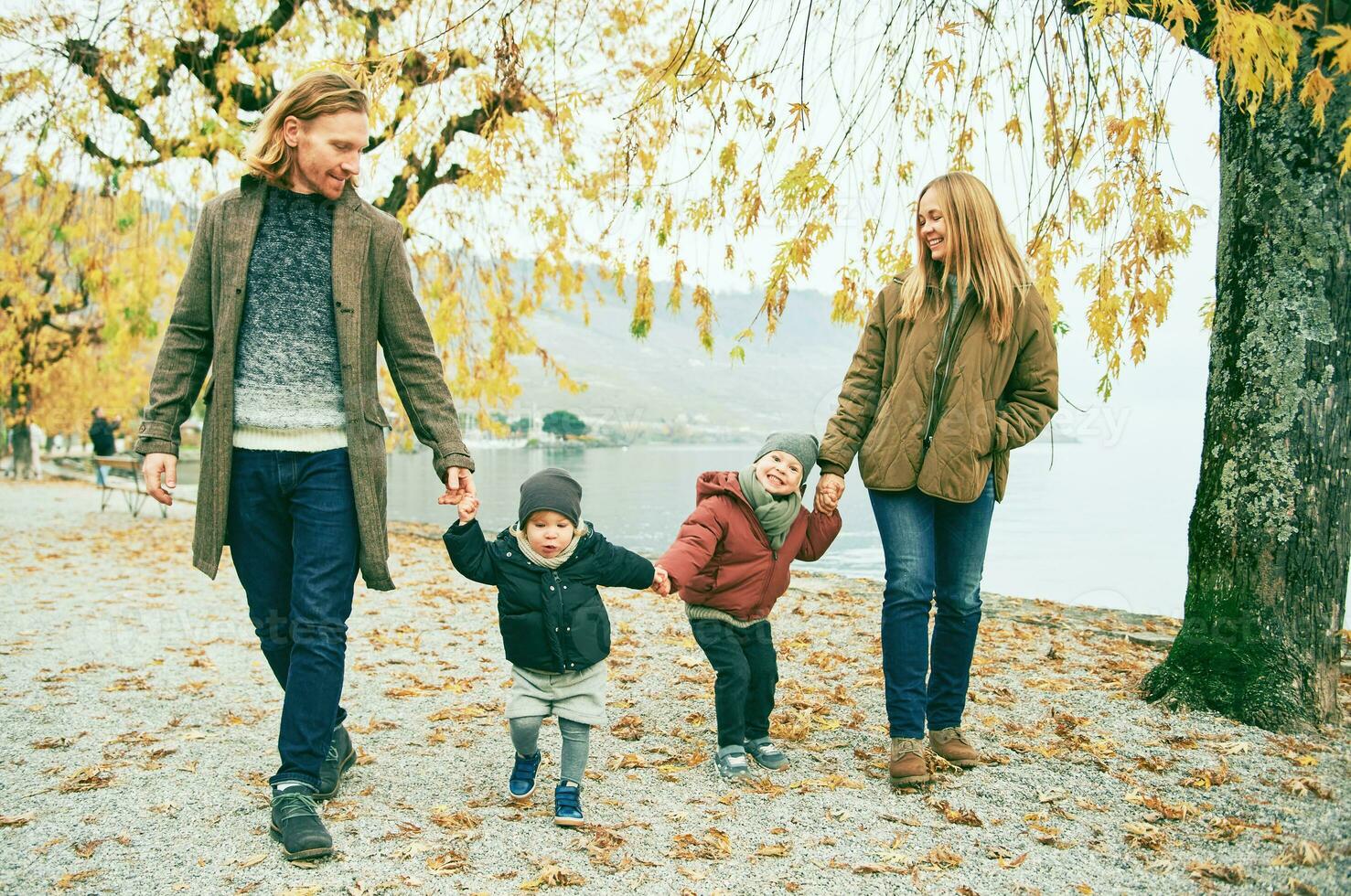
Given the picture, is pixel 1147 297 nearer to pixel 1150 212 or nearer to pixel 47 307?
pixel 1150 212

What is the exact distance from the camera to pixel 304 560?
10.00ft

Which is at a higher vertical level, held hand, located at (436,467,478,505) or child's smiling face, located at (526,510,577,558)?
held hand, located at (436,467,478,505)

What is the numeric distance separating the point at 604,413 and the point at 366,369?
472ft

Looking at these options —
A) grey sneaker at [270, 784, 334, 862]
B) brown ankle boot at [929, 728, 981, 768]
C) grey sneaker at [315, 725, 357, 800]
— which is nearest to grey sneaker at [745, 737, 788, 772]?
brown ankle boot at [929, 728, 981, 768]

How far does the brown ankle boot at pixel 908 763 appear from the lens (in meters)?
3.48

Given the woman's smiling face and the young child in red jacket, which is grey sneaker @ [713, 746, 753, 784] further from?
the woman's smiling face

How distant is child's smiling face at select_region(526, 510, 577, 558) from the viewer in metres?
3.21

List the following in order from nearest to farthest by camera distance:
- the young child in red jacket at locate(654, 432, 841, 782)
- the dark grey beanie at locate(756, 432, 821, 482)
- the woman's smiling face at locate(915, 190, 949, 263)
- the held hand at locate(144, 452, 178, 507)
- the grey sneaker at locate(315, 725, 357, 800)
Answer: the held hand at locate(144, 452, 178, 507) → the grey sneaker at locate(315, 725, 357, 800) → the woman's smiling face at locate(915, 190, 949, 263) → the young child in red jacket at locate(654, 432, 841, 782) → the dark grey beanie at locate(756, 432, 821, 482)

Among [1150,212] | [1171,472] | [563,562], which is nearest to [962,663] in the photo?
[563,562]

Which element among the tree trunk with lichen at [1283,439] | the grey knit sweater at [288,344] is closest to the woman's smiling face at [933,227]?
the tree trunk with lichen at [1283,439]

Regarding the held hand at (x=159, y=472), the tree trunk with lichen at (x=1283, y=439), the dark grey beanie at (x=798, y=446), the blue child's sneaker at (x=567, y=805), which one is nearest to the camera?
the held hand at (x=159, y=472)

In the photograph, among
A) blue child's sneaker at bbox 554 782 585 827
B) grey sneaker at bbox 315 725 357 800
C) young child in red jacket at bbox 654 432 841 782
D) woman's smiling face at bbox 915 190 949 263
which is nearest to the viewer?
blue child's sneaker at bbox 554 782 585 827

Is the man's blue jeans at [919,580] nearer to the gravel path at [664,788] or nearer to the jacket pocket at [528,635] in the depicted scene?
the gravel path at [664,788]

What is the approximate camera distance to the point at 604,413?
146875 mm
